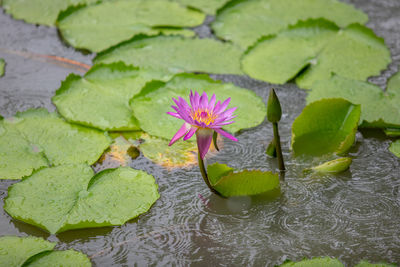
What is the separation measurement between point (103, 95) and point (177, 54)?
60cm

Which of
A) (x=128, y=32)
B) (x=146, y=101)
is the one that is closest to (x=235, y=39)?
(x=128, y=32)

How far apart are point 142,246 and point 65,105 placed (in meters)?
0.96

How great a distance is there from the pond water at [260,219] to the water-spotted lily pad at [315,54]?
1.21 ft

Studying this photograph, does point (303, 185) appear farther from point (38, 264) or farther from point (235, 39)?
point (235, 39)

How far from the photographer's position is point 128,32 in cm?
309

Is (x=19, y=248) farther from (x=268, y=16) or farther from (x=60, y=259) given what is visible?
(x=268, y=16)

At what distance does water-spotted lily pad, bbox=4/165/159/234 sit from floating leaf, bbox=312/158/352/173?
727 millimetres

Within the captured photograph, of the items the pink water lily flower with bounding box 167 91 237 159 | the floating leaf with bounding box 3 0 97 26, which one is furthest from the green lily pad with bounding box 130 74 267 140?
the floating leaf with bounding box 3 0 97 26

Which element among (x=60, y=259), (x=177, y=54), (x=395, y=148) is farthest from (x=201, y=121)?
(x=177, y=54)

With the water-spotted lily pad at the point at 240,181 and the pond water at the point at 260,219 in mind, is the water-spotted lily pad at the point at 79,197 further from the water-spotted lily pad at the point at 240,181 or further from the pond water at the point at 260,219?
the water-spotted lily pad at the point at 240,181

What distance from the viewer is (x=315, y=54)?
9.26 feet

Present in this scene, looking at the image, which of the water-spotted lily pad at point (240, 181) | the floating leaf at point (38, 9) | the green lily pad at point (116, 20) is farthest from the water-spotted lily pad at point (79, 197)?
the floating leaf at point (38, 9)

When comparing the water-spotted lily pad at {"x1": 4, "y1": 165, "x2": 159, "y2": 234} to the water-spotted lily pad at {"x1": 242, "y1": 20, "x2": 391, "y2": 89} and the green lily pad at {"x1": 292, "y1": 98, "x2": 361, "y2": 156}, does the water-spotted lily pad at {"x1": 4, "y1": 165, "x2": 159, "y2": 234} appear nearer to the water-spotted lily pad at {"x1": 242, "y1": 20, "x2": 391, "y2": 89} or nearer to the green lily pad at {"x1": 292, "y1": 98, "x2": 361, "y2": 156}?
the green lily pad at {"x1": 292, "y1": 98, "x2": 361, "y2": 156}

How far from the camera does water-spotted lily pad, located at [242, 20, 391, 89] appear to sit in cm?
271
